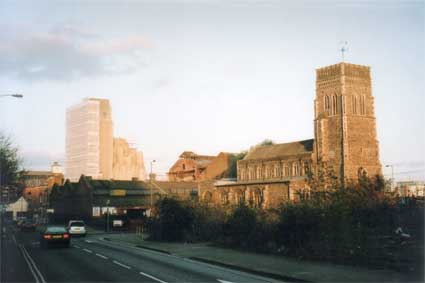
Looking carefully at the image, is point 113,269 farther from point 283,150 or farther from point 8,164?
point 283,150

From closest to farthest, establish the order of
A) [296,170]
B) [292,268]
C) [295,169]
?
[292,268] < [296,170] < [295,169]

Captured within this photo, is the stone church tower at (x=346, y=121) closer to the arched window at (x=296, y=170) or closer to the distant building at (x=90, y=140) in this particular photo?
the arched window at (x=296, y=170)

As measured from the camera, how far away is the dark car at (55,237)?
109 feet

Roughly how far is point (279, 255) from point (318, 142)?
67283mm

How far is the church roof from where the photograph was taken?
304 ft

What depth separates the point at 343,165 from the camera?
85625 millimetres

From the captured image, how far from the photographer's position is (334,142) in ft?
291

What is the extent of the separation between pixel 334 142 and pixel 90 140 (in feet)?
359

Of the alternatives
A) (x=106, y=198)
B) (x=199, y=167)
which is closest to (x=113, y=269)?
(x=106, y=198)

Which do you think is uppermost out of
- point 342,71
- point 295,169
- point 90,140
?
point 342,71

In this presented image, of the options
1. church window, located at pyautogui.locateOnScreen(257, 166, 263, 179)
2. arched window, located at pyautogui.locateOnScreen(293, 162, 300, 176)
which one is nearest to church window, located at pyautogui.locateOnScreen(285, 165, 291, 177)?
arched window, located at pyautogui.locateOnScreen(293, 162, 300, 176)

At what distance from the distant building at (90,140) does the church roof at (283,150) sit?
8337 cm

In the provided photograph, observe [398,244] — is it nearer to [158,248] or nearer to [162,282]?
[162,282]

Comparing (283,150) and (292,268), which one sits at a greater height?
(283,150)
